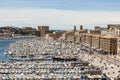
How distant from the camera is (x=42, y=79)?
6619 cm

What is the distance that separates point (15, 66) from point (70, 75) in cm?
1659

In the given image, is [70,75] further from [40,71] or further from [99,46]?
[99,46]

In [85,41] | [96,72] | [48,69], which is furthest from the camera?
[85,41]

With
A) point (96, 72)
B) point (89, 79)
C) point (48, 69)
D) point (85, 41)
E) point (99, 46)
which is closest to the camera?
point (89, 79)

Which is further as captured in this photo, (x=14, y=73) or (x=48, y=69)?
(x=48, y=69)

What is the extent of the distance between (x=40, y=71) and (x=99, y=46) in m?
56.8

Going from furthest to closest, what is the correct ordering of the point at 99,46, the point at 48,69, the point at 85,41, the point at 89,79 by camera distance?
1. the point at 85,41
2. the point at 99,46
3. the point at 48,69
4. the point at 89,79

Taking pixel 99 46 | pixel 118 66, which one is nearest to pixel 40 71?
pixel 118 66

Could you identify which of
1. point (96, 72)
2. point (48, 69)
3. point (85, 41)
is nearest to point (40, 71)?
point (48, 69)

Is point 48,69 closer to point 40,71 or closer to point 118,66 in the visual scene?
point 40,71

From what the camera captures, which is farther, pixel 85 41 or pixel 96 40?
pixel 85 41

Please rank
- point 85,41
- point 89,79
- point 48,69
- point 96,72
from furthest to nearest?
point 85,41 < point 48,69 < point 96,72 < point 89,79

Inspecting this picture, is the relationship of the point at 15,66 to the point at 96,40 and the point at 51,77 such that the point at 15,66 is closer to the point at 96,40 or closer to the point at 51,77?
the point at 51,77

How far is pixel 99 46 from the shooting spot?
128500 millimetres
